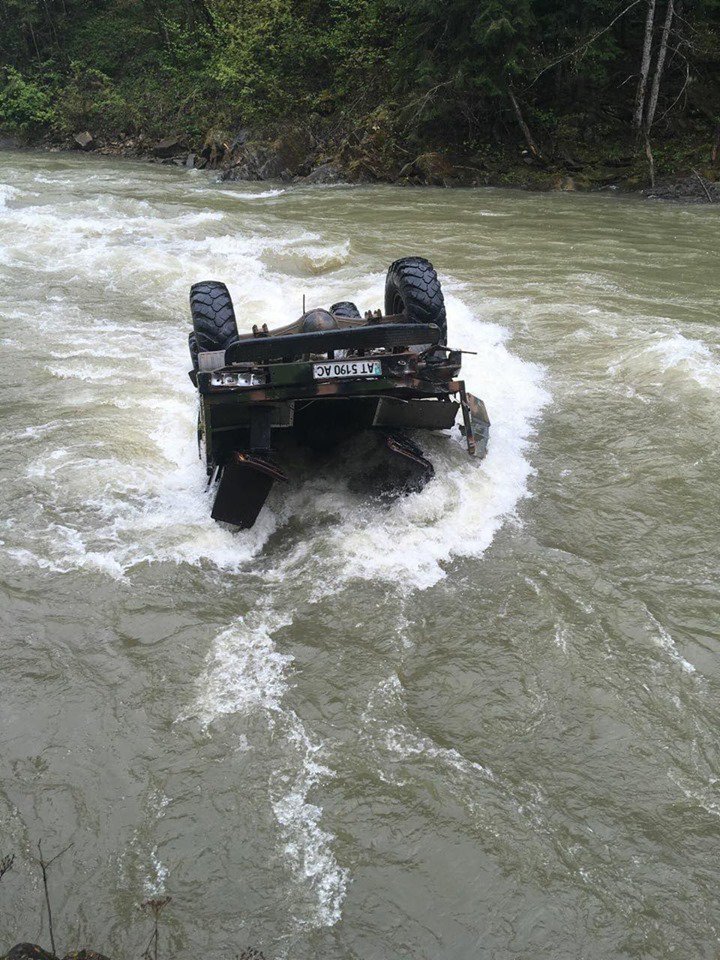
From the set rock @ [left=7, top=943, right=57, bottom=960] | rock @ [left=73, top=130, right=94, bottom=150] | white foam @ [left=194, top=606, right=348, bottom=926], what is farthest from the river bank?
rock @ [left=7, top=943, right=57, bottom=960]

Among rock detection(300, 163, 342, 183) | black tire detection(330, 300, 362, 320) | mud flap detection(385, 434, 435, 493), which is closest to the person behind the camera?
mud flap detection(385, 434, 435, 493)

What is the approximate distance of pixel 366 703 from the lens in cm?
404

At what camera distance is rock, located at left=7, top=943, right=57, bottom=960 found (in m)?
2.51

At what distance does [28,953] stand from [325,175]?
70.8ft

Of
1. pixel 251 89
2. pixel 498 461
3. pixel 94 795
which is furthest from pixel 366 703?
pixel 251 89

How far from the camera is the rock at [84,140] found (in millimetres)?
28984

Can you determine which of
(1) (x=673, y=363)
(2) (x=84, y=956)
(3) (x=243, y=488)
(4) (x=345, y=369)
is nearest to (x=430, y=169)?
(1) (x=673, y=363)

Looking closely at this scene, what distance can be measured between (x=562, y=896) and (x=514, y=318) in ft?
24.7

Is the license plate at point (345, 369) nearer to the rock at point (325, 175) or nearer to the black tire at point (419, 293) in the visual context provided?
the black tire at point (419, 293)

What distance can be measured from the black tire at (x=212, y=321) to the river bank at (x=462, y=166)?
15.0m

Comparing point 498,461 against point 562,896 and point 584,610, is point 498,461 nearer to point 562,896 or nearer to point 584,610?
point 584,610

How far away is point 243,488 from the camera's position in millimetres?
5281

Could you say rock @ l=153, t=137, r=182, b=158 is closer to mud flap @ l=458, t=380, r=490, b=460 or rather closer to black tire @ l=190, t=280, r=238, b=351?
black tire @ l=190, t=280, r=238, b=351

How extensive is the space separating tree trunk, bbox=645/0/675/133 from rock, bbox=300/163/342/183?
8245 millimetres
